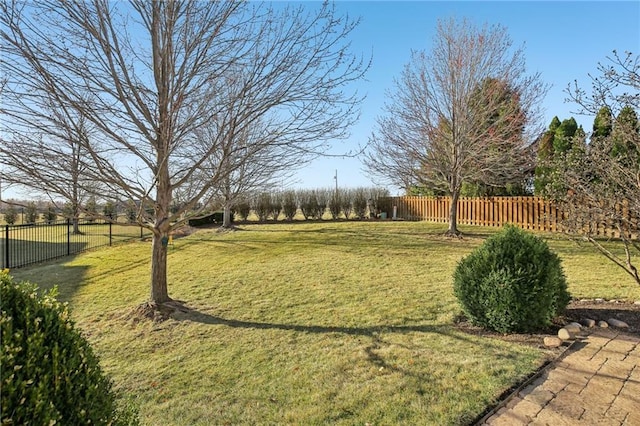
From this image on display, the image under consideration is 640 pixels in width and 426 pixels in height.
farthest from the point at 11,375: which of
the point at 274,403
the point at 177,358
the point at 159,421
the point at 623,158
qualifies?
the point at 623,158

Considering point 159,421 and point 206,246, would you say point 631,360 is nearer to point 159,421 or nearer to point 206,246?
point 159,421

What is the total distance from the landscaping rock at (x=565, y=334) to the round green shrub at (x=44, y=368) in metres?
4.16

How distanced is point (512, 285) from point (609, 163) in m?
1.73

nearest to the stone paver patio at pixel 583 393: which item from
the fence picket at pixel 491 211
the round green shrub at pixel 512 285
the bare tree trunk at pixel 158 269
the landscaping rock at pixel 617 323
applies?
the round green shrub at pixel 512 285

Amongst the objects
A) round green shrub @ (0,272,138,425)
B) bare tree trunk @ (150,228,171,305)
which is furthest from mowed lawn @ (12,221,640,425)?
round green shrub @ (0,272,138,425)

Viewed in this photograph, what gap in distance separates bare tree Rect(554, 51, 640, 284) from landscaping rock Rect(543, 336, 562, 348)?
4.16 ft

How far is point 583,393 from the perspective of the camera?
273 centimetres

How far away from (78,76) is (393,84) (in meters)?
10.8

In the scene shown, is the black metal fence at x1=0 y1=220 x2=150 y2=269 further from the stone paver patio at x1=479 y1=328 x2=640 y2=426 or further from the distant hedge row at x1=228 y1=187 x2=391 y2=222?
the stone paver patio at x1=479 y1=328 x2=640 y2=426

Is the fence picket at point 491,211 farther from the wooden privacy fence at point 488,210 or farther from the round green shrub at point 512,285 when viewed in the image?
the round green shrub at point 512,285

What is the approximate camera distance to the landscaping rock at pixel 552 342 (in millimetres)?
3674

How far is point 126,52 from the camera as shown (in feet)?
15.3

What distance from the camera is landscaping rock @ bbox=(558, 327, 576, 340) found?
3855 millimetres

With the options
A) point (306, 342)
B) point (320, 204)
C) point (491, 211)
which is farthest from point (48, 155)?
point (320, 204)
